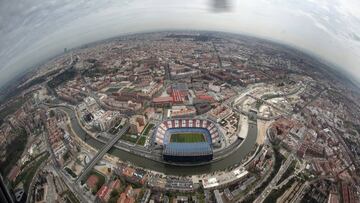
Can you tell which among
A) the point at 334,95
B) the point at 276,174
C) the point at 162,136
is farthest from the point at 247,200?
the point at 334,95

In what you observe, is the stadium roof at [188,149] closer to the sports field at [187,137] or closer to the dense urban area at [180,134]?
the dense urban area at [180,134]

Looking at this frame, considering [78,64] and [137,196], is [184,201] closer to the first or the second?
[137,196]

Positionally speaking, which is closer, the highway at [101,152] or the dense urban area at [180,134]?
the dense urban area at [180,134]

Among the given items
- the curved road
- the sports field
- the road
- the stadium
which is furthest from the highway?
the road

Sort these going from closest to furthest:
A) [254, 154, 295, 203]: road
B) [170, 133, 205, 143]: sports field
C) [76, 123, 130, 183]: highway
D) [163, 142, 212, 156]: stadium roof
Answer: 1. [254, 154, 295, 203]: road
2. [76, 123, 130, 183]: highway
3. [163, 142, 212, 156]: stadium roof
4. [170, 133, 205, 143]: sports field

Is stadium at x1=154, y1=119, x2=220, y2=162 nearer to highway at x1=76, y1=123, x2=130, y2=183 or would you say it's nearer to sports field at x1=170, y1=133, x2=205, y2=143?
sports field at x1=170, y1=133, x2=205, y2=143

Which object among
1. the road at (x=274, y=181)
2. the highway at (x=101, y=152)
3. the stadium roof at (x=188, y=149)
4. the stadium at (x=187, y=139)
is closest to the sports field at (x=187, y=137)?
the stadium at (x=187, y=139)

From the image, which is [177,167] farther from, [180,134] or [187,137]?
[180,134]

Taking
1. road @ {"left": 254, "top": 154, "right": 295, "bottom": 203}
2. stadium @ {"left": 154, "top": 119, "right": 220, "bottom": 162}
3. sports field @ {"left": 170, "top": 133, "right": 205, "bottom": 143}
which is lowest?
road @ {"left": 254, "top": 154, "right": 295, "bottom": 203}
